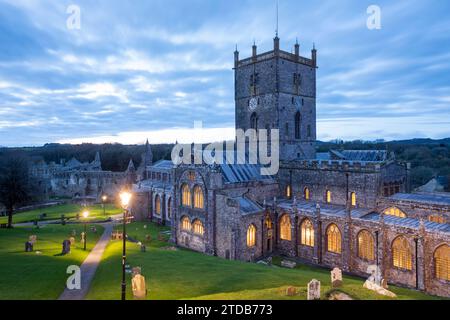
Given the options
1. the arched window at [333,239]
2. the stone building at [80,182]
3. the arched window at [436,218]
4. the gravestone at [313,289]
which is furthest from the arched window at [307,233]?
the stone building at [80,182]

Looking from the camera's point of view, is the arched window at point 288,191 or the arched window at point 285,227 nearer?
the arched window at point 285,227

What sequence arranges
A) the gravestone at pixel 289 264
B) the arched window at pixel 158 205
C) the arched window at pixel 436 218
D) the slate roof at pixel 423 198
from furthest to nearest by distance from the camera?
the arched window at pixel 158 205, the gravestone at pixel 289 264, the slate roof at pixel 423 198, the arched window at pixel 436 218

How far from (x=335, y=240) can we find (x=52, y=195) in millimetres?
81435

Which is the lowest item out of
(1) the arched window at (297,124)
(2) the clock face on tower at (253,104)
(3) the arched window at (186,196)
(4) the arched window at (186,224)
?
(4) the arched window at (186,224)

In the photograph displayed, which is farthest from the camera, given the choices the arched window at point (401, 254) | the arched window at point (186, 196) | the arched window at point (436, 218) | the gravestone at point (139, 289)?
the arched window at point (186, 196)

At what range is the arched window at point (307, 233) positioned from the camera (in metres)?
33.1

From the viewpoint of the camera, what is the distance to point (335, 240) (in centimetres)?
3134

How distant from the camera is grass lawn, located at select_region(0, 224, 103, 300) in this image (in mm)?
19844

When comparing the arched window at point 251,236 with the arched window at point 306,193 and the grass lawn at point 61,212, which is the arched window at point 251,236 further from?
the grass lawn at point 61,212

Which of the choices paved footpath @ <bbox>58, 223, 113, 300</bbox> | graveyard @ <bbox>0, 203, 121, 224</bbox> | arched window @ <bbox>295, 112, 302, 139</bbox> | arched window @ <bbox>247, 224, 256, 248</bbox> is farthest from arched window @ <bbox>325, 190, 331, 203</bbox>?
graveyard @ <bbox>0, 203, 121, 224</bbox>

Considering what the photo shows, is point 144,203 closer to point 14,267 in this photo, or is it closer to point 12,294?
point 14,267

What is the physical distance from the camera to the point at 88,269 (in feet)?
84.8

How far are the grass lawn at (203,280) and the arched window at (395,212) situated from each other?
8.17 metres
